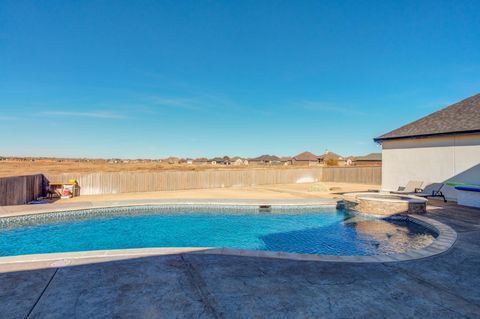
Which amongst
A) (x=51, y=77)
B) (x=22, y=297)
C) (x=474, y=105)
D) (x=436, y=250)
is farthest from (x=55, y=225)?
(x=474, y=105)

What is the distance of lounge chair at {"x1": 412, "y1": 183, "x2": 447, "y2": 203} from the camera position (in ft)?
40.6

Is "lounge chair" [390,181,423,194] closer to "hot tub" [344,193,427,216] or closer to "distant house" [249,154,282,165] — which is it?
"hot tub" [344,193,427,216]

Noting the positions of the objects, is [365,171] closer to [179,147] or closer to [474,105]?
[474,105]

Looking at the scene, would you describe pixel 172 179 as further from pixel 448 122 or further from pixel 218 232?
pixel 448 122

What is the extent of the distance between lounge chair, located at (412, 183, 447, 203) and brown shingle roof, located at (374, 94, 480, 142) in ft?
8.40

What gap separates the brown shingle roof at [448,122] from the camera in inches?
488

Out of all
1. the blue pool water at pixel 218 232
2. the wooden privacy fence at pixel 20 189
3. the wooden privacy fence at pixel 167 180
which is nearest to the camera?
the blue pool water at pixel 218 232

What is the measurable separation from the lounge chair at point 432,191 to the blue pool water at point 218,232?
4261 mm

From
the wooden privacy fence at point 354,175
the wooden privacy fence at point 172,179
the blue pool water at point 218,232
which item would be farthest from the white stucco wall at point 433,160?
the wooden privacy fence at point 172,179

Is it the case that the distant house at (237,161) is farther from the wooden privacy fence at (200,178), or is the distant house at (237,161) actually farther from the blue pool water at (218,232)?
the blue pool water at (218,232)

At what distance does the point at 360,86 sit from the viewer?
2428 cm

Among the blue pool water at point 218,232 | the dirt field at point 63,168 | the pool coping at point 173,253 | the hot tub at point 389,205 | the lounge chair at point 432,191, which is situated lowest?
the blue pool water at point 218,232

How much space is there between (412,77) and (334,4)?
31.4ft

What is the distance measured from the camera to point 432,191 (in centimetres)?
1297
